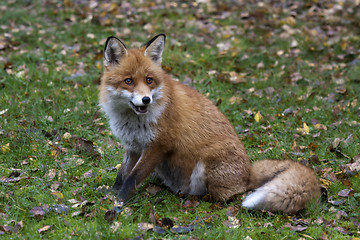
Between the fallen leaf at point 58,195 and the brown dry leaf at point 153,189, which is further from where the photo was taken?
the brown dry leaf at point 153,189

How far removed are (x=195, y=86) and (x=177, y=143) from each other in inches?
133

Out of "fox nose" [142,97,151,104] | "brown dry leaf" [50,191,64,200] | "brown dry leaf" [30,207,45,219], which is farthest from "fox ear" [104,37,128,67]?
"brown dry leaf" [30,207,45,219]

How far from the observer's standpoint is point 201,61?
823 cm

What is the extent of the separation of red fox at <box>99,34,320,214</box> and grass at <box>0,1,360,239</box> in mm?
206

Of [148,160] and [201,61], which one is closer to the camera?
[148,160]

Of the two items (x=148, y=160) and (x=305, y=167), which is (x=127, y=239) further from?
(x=305, y=167)

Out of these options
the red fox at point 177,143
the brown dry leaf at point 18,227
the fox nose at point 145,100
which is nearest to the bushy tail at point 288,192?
the red fox at point 177,143

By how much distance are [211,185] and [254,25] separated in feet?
20.9

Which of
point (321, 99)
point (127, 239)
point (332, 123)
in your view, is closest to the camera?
point (127, 239)

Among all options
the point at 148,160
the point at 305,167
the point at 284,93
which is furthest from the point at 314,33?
the point at 148,160

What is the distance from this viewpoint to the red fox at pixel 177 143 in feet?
13.0

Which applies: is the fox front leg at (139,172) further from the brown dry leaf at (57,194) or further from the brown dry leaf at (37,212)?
the brown dry leaf at (37,212)

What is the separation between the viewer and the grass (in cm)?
381

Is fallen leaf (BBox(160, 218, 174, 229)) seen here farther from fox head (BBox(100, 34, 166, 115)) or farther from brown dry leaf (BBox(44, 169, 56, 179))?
brown dry leaf (BBox(44, 169, 56, 179))
